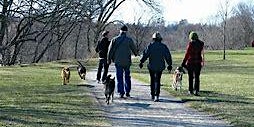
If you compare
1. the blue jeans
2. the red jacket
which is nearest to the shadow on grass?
the red jacket

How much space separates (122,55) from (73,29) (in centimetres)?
5401

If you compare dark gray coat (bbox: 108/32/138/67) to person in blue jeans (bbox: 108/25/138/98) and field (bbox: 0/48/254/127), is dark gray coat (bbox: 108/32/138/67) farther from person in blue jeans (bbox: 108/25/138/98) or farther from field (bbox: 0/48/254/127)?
field (bbox: 0/48/254/127)

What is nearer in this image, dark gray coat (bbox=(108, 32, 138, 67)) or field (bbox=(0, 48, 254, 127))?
field (bbox=(0, 48, 254, 127))

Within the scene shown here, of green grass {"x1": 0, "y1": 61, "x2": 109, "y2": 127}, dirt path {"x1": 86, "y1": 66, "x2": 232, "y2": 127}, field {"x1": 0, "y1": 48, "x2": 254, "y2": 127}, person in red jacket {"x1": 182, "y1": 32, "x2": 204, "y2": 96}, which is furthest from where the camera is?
person in red jacket {"x1": 182, "y1": 32, "x2": 204, "y2": 96}

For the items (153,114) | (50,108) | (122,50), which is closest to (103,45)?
(122,50)

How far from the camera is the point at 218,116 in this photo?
13609mm

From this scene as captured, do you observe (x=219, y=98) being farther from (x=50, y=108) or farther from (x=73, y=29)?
(x=73, y=29)

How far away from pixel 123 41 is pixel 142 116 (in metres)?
4.17

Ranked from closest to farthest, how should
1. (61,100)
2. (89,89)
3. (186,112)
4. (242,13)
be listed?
(186,112)
(61,100)
(89,89)
(242,13)

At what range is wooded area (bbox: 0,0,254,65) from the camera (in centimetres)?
1323

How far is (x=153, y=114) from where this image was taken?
13703 mm

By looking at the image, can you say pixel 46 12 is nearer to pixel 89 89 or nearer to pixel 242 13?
pixel 89 89

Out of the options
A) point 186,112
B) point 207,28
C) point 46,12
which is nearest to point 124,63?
point 186,112

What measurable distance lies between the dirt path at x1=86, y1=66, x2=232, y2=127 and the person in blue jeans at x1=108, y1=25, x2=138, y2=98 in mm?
516
